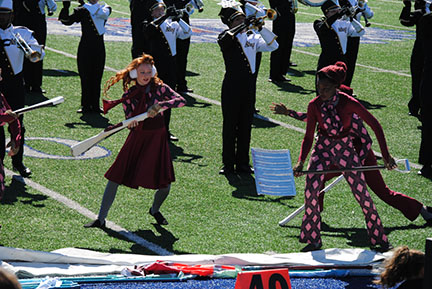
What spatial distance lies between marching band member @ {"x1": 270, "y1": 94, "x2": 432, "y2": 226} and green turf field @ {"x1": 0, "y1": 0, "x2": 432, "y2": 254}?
0.64 feet

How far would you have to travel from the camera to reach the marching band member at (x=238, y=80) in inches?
373

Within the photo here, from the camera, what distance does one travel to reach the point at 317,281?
6504 mm

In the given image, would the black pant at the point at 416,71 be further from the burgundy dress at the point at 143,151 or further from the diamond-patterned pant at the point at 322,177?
the burgundy dress at the point at 143,151

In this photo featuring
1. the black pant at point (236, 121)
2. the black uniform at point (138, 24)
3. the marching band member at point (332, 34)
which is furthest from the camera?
the black uniform at point (138, 24)

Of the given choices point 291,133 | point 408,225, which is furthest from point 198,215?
point 291,133

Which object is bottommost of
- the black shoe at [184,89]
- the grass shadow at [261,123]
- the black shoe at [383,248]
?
the black shoe at [184,89]

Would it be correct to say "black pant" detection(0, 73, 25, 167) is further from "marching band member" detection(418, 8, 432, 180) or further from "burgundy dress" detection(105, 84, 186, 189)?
"marching band member" detection(418, 8, 432, 180)

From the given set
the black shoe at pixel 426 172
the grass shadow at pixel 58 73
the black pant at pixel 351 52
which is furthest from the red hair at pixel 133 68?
the grass shadow at pixel 58 73

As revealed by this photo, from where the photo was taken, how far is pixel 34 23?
1393 cm

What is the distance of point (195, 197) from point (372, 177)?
2064mm

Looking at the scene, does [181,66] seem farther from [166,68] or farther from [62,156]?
[62,156]

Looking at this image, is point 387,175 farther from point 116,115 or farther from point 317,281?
point 116,115

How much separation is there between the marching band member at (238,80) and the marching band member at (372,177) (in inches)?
79.0

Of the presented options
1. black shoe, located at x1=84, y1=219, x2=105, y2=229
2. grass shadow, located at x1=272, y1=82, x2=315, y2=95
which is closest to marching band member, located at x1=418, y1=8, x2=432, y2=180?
black shoe, located at x1=84, y1=219, x2=105, y2=229
